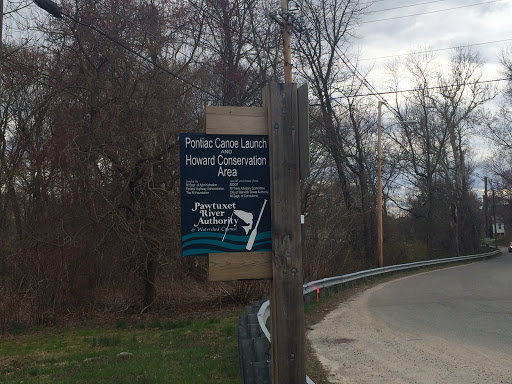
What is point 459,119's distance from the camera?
43875 millimetres

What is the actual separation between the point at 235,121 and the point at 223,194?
585 millimetres

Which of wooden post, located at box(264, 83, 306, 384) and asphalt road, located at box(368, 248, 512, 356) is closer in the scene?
wooden post, located at box(264, 83, 306, 384)

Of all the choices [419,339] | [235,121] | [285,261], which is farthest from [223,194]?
[419,339]

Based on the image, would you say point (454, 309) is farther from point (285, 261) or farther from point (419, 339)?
point (285, 261)

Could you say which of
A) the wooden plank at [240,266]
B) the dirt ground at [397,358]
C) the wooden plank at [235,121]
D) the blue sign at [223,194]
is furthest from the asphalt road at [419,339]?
the wooden plank at [235,121]

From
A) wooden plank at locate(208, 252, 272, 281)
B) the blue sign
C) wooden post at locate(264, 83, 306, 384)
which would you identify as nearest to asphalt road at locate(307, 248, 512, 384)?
wooden post at locate(264, 83, 306, 384)

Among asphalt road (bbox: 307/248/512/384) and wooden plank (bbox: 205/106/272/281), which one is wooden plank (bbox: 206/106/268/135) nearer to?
wooden plank (bbox: 205/106/272/281)

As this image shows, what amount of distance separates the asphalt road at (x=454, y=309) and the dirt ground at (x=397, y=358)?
533 millimetres

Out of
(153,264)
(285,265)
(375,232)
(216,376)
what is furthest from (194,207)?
(375,232)

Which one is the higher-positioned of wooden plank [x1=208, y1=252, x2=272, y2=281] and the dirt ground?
wooden plank [x1=208, y1=252, x2=272, y2=281]

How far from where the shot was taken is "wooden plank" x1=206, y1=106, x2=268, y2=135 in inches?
160

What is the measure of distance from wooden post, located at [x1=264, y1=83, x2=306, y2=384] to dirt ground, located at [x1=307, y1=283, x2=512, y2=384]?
9.69ft

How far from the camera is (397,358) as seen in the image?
781 cm

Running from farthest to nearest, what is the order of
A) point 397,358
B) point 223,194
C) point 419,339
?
point 419,339 → point 397,358 → point 223,194
